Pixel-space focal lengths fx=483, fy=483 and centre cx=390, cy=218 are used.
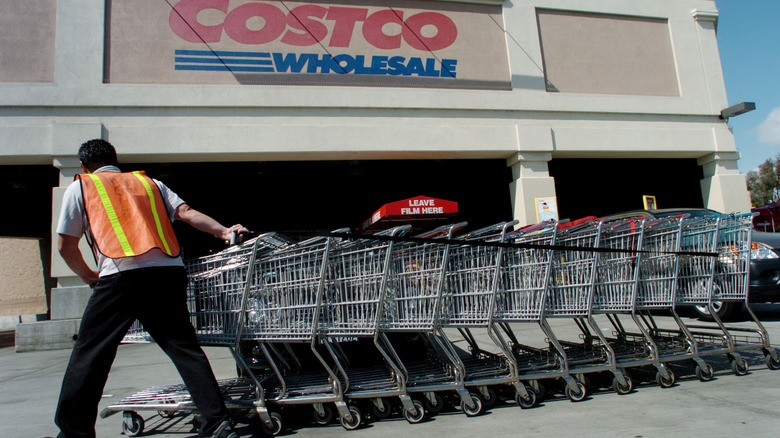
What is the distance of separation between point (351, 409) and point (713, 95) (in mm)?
12260

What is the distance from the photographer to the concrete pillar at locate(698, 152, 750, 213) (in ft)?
37.8

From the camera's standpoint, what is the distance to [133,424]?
3.27 meters

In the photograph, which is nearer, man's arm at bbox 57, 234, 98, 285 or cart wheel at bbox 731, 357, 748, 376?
man's arm at bbox 57, 234, 98, 285

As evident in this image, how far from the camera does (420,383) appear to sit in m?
3.59

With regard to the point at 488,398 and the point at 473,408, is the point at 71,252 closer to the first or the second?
the point at 473,408

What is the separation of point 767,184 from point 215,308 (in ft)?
152

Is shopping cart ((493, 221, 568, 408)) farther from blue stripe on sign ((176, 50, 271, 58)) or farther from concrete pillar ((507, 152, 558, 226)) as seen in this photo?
blue stripe on sign ((176, 50, 271, 58))

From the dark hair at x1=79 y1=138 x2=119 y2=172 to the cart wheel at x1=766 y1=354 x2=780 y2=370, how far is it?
18.2 ft

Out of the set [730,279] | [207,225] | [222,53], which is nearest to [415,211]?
[222,53]

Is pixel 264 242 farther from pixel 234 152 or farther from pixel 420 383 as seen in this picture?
pixel 234 152

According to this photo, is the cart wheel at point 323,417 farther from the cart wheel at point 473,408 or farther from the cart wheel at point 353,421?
the cart wheel at point 473,408

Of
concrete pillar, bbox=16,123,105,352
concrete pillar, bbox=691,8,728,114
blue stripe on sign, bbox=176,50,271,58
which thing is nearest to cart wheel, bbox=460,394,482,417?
concrete pillar, bbox=16,123,105,352

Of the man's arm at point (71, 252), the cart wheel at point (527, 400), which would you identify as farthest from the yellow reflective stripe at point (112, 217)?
the cart wheel at point (527, 400)

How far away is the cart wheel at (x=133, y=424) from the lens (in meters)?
3.27
